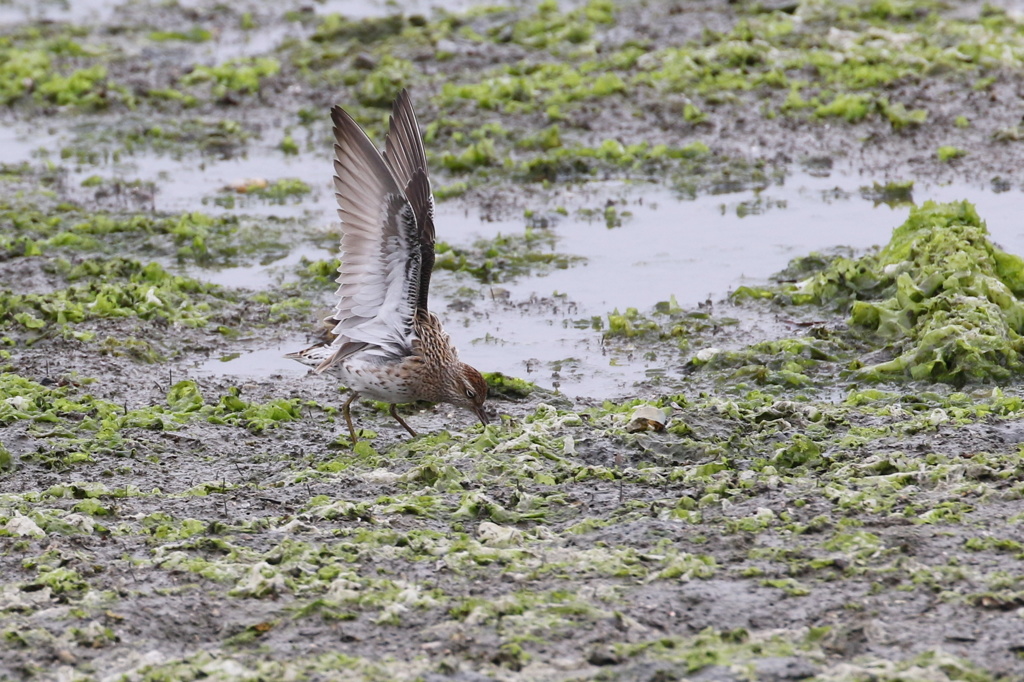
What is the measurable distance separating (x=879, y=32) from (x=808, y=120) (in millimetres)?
2914

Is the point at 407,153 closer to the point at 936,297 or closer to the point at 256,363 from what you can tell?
the point at 256,363

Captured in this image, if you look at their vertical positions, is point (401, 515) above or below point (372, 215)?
below

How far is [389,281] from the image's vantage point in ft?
27.6

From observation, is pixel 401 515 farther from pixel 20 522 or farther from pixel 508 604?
pixel 20 522

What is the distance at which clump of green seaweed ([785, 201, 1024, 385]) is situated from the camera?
8914mm

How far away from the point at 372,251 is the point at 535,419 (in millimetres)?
1455

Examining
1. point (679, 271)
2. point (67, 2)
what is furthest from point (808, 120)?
point (67, 2)

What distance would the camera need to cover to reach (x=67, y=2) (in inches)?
880

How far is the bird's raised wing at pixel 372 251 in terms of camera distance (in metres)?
8.13

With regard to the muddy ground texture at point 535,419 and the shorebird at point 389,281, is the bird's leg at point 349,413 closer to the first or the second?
the shorebird at point 389,281

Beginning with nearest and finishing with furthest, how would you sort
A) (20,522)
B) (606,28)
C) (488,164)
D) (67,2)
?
(20,522), (488,164), (606,28), (67,2)

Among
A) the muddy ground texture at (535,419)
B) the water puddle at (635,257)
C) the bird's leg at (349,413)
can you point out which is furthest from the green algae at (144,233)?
the bird's leg at (349,413)

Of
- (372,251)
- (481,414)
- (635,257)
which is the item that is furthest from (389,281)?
(635,257)

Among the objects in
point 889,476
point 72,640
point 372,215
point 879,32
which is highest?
point 879,32
